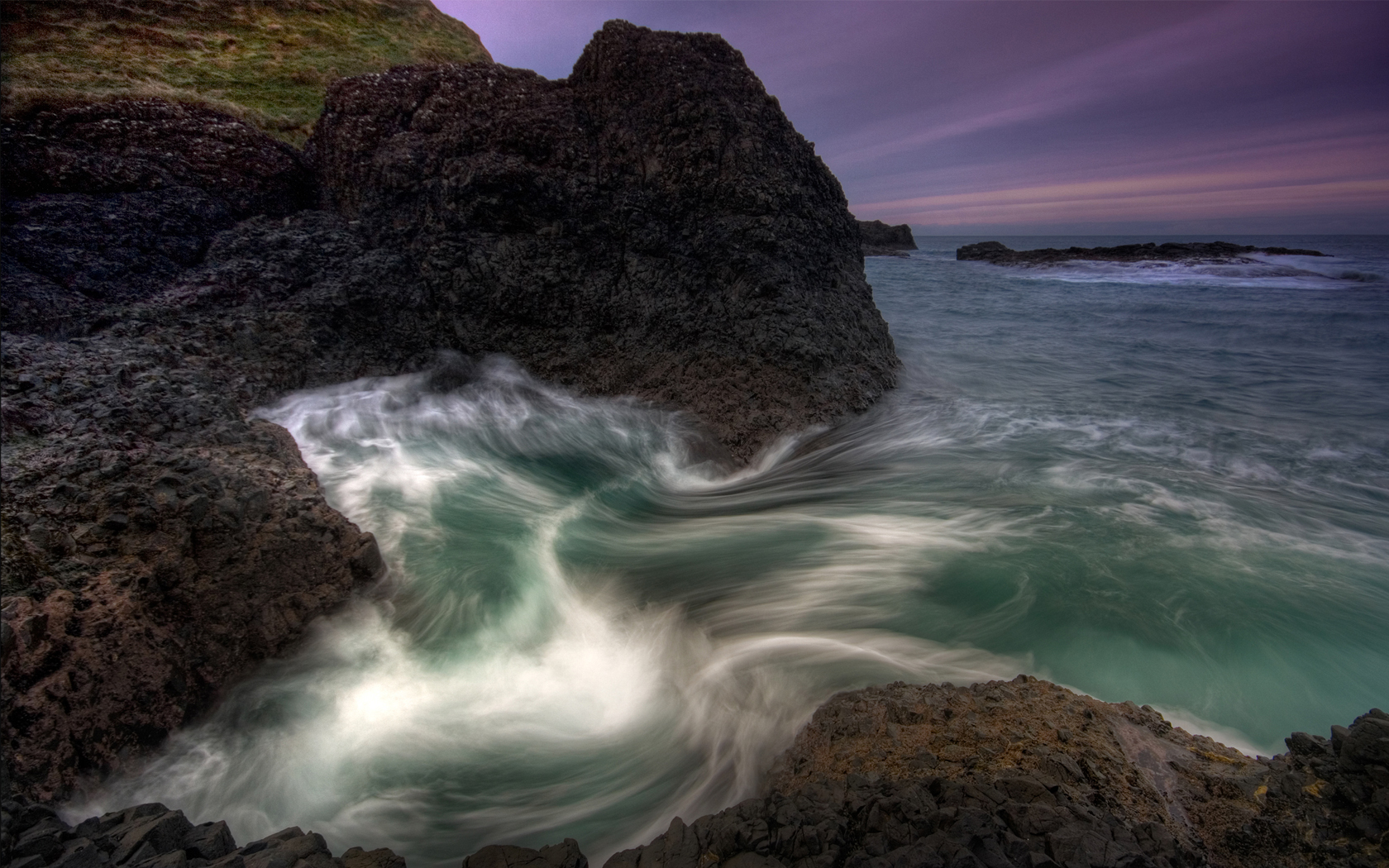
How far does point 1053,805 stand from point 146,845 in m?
2.81

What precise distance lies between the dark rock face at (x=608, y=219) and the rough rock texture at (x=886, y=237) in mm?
58364

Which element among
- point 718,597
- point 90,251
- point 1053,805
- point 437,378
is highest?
point 90,251

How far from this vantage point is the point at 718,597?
4.34 metres

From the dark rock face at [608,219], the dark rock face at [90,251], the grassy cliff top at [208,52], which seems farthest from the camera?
the dark rock face at [608,219]

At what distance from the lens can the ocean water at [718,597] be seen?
3.02 meters

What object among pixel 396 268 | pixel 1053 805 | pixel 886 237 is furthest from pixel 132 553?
pixel 886 237

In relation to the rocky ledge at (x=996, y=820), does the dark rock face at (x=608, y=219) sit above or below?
above

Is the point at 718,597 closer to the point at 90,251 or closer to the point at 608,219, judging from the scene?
the point at 608,219

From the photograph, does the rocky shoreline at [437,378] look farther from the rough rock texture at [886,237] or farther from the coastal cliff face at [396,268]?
the rough rock texture at [886,237]

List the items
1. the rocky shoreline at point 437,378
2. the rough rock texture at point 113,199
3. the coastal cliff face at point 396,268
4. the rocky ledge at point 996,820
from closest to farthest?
the rocky ledge at point 996,820 < the rocky shoreline at point 437,378 < the coastal cliff face at point 396,268 < the rough rock texture at point 113,199

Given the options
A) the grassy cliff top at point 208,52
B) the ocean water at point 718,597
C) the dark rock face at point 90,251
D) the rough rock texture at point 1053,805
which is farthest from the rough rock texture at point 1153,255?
the dark rock face at point 90,251

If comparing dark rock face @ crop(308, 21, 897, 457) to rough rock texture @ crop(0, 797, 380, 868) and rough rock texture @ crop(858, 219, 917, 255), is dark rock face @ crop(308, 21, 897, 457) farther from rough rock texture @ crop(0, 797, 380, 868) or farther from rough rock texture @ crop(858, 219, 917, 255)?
rough rock texture @ crop(858, 219, 917, 255)

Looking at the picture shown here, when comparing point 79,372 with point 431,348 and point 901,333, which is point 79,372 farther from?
point 901,333

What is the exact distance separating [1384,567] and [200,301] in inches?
378
